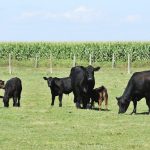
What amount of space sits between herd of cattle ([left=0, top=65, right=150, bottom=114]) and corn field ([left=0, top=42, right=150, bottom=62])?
41.1 meters

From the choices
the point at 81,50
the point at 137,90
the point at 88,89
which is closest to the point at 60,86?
the point at 88,89

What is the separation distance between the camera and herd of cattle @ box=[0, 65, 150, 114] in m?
20.3

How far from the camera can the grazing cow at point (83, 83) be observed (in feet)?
73.2

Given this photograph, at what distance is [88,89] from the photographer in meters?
22.7

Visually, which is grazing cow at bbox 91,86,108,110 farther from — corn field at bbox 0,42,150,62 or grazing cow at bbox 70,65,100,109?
corn field at bbox 0,42,150,62

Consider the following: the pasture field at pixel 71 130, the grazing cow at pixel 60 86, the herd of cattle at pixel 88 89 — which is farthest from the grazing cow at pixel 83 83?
the pasture field at pixel 71 130

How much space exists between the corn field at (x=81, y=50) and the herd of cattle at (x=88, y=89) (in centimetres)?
4111

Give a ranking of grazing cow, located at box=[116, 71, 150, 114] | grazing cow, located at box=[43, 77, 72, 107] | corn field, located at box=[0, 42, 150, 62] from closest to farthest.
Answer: grazing cow, located at box=[116, 71, 150, 114] < grazing cow, located at box=[43, 77, 72, 107] < corn field, located at box=[0, 42, 150, 62]

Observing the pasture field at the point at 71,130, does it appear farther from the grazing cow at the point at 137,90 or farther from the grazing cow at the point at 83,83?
the grazing cow at the point at 83,83

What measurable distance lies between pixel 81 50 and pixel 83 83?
47.2 meters

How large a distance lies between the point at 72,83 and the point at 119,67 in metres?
35.8

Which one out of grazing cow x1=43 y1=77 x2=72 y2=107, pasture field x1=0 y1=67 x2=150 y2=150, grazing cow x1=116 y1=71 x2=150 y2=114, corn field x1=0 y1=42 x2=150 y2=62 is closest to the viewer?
pasture field x1=0 y1=67 x2=150 y2=150

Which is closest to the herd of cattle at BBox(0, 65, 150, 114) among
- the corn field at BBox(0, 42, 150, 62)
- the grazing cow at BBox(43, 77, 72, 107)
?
the grazing cow at BBox(43, 77, 72, 107)

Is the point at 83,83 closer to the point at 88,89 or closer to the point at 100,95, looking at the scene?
the point at 88,89
